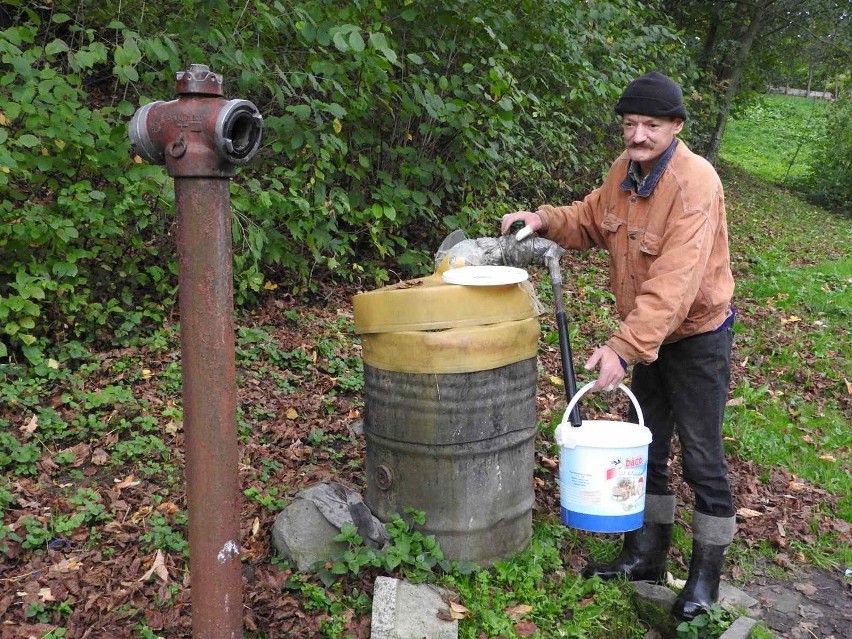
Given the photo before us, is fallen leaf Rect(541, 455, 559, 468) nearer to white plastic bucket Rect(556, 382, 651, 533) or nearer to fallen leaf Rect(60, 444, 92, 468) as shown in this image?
white plastic bucket Rect(556, 382, 651, 533)

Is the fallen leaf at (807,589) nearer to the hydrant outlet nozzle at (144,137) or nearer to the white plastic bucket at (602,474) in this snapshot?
the white plastic bucket at (602,474)

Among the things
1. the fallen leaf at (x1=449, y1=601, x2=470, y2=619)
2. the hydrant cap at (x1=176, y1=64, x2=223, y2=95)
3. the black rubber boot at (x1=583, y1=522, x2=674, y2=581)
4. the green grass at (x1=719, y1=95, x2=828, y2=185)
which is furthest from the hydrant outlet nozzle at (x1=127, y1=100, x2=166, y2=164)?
the green grass at (x1=719, y1=95, x2=828, y2=185)

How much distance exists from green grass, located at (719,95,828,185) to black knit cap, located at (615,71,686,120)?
16.2 meters

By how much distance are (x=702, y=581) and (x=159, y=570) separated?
7.36 ft

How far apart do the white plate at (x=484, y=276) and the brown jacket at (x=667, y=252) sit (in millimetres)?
444

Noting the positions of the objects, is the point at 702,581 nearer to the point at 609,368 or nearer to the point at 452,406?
the point at 609,368

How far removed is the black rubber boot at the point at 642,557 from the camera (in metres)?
3.34

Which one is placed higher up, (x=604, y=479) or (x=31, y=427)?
(x=604, y=479)

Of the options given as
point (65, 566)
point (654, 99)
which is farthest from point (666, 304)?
point (65, 566)

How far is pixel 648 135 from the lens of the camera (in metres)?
2.88

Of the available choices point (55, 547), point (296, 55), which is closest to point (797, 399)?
point (296, 55)

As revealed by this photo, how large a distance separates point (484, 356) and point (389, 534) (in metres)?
0.85

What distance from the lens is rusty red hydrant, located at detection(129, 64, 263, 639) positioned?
79.9 inches

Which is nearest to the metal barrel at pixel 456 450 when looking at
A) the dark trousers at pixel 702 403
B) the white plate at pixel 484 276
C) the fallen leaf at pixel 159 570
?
the white plate at pixel 484 276
